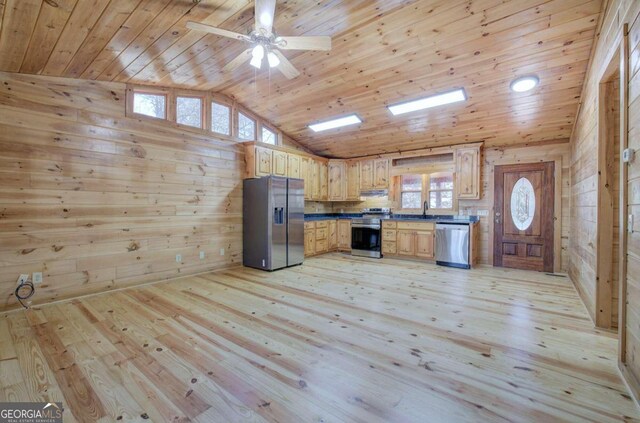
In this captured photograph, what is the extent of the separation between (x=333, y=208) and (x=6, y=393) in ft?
21.1

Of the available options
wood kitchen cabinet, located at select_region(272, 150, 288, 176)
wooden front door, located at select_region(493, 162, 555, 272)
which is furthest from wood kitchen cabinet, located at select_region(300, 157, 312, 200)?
wooden front door, located at select_region(493, 162, 555, 272)

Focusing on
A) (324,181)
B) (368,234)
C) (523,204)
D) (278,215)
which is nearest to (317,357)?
(278,215)

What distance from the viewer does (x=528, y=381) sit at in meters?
1.83

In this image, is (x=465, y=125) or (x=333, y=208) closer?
(x=465, y=125)

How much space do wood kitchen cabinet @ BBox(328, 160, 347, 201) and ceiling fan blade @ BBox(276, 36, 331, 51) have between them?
14.7 feet

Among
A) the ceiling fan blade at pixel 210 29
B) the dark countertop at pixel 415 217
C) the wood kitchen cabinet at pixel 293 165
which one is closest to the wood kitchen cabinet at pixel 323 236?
the dark countertop at pixel 415 217

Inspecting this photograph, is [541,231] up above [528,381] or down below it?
above

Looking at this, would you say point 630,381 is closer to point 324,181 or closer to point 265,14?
point 265,14

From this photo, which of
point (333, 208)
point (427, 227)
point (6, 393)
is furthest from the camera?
point (333, 208)

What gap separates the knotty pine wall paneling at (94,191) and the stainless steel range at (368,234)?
306 centimetres

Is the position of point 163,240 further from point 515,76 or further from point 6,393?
point 515,76

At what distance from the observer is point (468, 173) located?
5402 millimetres

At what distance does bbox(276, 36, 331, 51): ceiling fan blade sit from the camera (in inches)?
97.8

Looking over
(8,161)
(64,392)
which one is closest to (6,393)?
(64,392)
